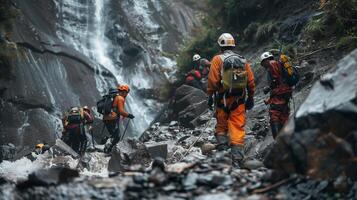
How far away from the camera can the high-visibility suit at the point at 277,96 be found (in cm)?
988

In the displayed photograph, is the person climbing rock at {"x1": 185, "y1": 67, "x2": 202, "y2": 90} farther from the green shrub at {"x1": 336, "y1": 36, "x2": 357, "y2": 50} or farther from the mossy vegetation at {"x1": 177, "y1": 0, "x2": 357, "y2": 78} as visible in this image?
the green shrub at {"x1": 336, "y1": 36, "x2": 357, "y2": 50}

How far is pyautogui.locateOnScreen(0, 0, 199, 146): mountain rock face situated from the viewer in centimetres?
1750

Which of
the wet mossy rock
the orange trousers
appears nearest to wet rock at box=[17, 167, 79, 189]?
the wet mossy rock

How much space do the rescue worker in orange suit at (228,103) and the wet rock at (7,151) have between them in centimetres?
918

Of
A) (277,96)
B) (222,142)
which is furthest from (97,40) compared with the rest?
(222,142)

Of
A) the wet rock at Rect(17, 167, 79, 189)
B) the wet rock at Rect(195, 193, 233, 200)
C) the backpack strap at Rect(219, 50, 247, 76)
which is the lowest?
the wet rock at Rect(195, 193, 233, 200)

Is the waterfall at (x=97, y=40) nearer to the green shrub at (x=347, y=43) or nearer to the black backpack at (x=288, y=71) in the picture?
the green shrub at (x=347, y=43)

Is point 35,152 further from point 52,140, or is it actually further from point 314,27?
point 314,27

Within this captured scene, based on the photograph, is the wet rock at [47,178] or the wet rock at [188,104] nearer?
the wet rock at [47,178]

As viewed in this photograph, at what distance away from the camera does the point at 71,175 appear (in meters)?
6.14

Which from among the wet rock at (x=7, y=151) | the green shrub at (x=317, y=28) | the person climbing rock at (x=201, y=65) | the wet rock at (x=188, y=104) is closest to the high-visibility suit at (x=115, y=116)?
the wet rock at (x=188, y=104)

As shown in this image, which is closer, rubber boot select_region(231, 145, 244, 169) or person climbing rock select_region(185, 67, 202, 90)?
rubber boot select_region(231, 145, 244, 169)

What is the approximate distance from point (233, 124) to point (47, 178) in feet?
11.7

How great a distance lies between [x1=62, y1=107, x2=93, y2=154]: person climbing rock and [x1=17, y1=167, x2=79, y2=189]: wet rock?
7992 mm
